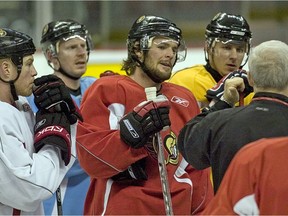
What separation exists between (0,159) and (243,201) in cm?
86

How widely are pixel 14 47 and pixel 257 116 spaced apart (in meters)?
0.81

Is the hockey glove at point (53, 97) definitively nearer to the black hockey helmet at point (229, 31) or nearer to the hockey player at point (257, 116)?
the hockey player at point (257, 116)

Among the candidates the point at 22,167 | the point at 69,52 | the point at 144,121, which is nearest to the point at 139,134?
the point at 144,121

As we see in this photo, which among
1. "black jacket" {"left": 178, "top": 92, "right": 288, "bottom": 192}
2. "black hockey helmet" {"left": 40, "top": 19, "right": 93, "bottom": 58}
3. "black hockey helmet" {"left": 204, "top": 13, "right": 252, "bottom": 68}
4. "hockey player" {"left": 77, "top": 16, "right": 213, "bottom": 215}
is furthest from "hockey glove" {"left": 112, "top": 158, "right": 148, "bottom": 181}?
"black hockey helmet" {"left": 40, "top": 19, "right": 93, "bottom": 58}

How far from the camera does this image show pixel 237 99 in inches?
103

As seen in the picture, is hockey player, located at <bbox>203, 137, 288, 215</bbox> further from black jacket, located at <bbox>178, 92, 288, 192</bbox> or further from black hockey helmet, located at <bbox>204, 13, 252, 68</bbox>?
black hockey helmet, located at <bbox>204, 13, 252, 68</bbox>

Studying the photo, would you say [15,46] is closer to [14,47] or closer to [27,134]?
[14,47]

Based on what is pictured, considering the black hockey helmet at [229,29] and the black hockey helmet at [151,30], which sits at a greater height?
the black hockey helmet at [151,30]

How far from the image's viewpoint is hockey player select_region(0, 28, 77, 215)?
2.47 metres

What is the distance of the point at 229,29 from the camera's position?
11.2ft

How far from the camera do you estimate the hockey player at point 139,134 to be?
2703 mm

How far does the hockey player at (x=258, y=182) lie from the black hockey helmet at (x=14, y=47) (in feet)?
3.05

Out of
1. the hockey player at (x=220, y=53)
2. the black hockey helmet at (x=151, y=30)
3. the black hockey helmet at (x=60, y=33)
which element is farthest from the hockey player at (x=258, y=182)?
the black hockey helmet at (x=60, y=33)

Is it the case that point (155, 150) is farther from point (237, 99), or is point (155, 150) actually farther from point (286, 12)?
point (286, 12)
